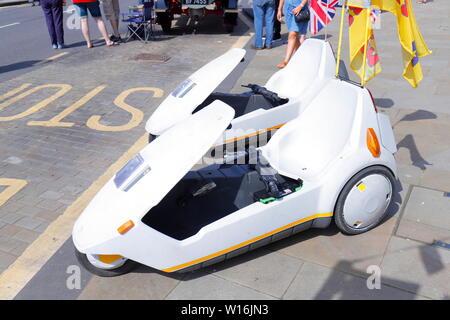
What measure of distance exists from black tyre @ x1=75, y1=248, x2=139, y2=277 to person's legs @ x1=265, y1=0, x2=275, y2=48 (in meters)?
7.52

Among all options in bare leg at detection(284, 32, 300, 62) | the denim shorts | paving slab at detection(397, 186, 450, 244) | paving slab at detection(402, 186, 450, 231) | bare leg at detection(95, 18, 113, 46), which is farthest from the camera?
bare leg at detection(95, 18, 113, 46)

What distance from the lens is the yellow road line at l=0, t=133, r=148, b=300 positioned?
11.3 feet

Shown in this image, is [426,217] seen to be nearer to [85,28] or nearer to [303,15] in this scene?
[303,15]

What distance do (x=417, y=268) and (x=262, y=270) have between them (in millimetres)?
1225

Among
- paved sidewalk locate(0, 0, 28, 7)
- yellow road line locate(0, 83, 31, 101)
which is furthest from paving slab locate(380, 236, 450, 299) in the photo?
paved sidewalk locate(0, 0, 28, 7)

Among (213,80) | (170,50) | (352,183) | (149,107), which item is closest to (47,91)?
(149,107)

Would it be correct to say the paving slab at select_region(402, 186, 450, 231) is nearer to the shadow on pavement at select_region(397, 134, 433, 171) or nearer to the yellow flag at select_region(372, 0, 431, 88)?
the shadow on pavement at select_region(397, 134, 433, 171)

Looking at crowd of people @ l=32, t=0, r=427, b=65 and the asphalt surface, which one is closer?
crowd of people @ l=32, t=0, r=427, b=65

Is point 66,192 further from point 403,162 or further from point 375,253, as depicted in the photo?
point 403,162

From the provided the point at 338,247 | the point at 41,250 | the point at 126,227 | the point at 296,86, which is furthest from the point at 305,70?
the point at 41,250

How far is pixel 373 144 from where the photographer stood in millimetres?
3523

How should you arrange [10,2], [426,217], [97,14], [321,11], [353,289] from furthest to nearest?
1. [10,2]
2. [97,14]
3. [321,11]
4. [426,217]
5. [353,289]

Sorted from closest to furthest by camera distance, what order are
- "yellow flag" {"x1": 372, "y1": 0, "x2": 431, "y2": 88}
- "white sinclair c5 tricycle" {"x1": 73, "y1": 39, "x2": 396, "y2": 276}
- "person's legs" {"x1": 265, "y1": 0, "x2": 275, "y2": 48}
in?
"white sinclair c5 tricycle" {"x1": 73, "y1": 39, "x2": 396, "y2": 276} → "yellow flag" {"x1": 372, "y1": 0, "x2": 431, "y2": 88} → "person's legs" {"x1": 265, "y1": 0, "x2": 275, "y2": 48}

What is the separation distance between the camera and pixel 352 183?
3.49 m
